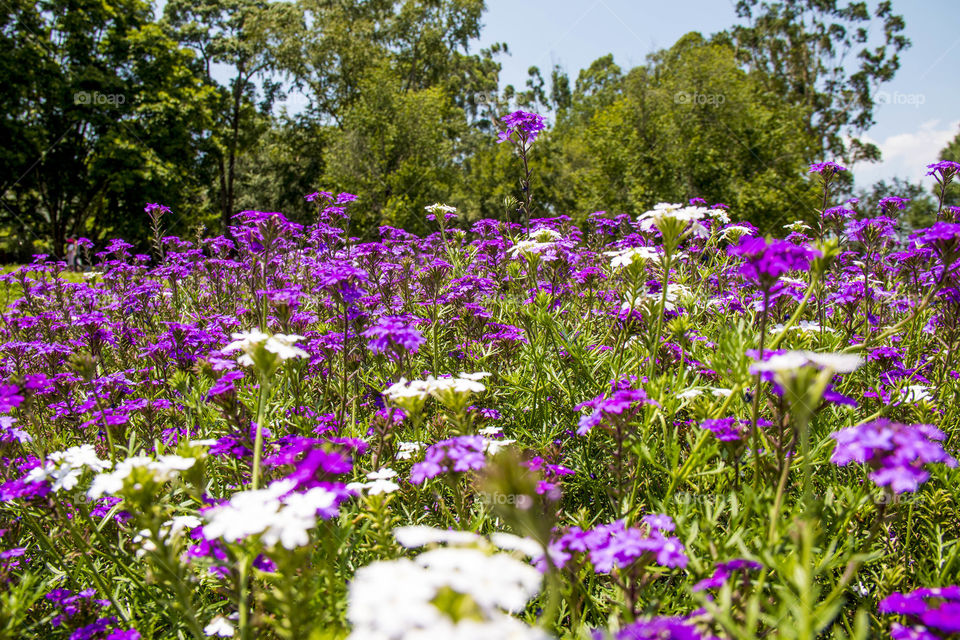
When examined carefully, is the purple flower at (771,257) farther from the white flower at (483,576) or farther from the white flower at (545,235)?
the white flower at (545,235)

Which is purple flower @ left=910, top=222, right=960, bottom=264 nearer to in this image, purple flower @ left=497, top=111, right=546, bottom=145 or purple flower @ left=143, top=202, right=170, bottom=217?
purple flower @ left=497, top=111, right=546, bottom=145

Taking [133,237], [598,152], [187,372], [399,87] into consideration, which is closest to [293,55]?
[399,87]

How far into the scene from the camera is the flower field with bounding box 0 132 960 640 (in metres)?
1.36

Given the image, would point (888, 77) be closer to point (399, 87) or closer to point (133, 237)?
point (399, 87)

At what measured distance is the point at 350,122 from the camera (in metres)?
25.9

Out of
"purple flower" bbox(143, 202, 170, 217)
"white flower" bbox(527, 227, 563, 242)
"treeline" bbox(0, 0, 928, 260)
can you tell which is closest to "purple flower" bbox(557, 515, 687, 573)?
"white flower" bbox(527, 227, 563, 242)

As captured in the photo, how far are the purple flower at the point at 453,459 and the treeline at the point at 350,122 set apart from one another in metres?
19.9

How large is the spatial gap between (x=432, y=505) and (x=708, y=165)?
86.4 ft

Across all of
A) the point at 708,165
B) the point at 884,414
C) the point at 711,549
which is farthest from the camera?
the point at 708,165

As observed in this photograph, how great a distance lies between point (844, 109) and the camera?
30891 mm

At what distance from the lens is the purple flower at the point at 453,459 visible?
1784 mm

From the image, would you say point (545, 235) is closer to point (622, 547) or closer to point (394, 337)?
point (394, 337)

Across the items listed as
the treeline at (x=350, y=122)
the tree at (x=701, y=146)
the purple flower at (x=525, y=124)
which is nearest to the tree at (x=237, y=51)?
the treeline at (x=350, y=122)

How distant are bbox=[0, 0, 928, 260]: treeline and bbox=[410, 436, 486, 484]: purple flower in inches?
782
